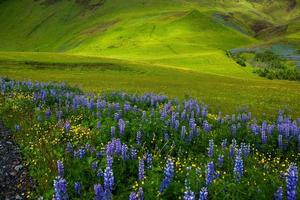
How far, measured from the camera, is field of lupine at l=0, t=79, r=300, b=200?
9258mm

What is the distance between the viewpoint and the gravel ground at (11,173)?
1086cm

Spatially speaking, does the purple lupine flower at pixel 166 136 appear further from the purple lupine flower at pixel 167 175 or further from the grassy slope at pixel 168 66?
the grassy slope at pixel 168 66

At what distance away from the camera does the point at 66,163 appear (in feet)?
37.6

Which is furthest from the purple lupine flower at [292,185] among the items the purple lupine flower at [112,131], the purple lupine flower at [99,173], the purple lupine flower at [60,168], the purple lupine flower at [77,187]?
the purple lupine flower at [112,131]

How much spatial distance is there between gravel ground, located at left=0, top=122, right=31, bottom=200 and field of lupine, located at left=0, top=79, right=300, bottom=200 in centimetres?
27

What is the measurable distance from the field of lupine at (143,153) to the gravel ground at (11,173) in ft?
0.90

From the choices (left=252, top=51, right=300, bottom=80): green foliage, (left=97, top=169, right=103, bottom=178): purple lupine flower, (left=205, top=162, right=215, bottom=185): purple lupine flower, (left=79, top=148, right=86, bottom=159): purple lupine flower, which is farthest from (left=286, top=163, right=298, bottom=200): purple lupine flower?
(left=252, top=51, right=300, bottom=80): green foliage

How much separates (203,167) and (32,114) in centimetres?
988

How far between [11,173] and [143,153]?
13.1 ft

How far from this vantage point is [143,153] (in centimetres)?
1273

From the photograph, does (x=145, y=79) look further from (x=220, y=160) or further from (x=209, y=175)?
(x=209, y=175)

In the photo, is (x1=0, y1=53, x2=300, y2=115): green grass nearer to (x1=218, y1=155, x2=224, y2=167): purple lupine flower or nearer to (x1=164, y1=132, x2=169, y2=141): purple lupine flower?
(x1=164, y1=132, x2=169, y2=141): purple lupine flower

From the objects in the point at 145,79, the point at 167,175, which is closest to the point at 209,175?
the point at 167,175


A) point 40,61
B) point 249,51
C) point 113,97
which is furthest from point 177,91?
point 249,51
